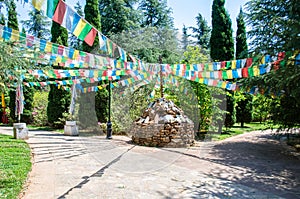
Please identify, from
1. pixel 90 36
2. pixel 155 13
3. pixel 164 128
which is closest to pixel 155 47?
pixel 164 128

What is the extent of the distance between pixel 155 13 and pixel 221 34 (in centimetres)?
909

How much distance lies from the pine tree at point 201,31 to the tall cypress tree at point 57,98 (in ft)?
65.8

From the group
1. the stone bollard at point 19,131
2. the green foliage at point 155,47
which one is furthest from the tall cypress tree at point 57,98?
the stone bollard at point 19,131

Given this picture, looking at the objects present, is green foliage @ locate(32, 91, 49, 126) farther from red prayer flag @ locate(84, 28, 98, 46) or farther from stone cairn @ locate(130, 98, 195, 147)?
red prayer flag @ locate(84, 28, 98, 46)

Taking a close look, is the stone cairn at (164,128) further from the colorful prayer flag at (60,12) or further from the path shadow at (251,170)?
the colorful prayer flag at (60,12)

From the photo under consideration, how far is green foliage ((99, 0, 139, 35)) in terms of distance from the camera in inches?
760

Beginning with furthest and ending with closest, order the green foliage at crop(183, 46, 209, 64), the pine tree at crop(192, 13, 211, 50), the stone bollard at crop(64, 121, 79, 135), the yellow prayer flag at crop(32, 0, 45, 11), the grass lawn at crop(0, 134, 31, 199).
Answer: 1. the pine tree at crop(192, 13, 211, 50)
2. the green foliage at crop(183, 46, 209, 64)
3. the stone bollard at crop(64, 121, 79, 135)
4. the grass lawn at crop(0, 134, 31, 199)
5. the yellow prayer flag at crop(32, 0, 45, 11)

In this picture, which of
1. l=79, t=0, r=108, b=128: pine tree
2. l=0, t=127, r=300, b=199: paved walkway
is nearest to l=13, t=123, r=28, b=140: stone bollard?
l=0, t=127, r=300, b=199: paved walkway

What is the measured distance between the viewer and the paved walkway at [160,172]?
421 cm

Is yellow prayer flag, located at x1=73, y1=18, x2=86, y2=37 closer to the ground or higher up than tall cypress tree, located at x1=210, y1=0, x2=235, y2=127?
closer to the ground

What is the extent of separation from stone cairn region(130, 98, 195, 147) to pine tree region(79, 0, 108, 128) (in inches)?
161

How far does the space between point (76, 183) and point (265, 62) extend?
5.06 m

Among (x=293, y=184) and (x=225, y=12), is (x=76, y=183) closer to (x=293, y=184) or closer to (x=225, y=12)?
(x=293, y=184)

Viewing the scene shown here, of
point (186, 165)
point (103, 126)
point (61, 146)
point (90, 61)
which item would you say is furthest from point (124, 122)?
point (186, 165)
